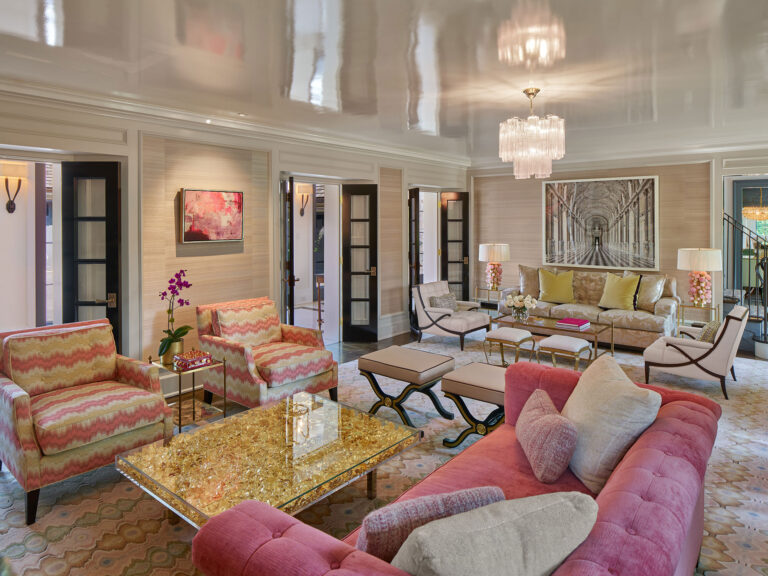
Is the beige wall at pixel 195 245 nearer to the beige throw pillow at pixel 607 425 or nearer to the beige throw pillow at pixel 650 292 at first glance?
the beige throw pillow at pixel 607 425

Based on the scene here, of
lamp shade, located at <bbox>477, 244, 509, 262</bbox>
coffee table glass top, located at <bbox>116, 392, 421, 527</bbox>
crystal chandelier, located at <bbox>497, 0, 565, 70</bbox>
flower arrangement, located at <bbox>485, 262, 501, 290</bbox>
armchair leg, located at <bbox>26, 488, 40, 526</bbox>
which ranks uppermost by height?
crystal chandelier, located at <bbox>497, 0, 565, 70</bbox>

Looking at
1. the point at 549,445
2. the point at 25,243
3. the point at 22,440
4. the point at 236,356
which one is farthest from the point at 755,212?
the point at 25,243

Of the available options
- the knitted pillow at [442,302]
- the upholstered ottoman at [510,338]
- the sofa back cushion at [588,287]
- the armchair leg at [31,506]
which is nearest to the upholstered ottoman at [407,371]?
the upholstered ottoman at [510,338]

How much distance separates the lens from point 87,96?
4.00 m

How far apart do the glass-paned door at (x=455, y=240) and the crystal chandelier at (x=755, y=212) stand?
498 centimetres

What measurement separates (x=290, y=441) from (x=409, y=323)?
477 cm

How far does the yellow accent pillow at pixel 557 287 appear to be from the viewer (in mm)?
6957

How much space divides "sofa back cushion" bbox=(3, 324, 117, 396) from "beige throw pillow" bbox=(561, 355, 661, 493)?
2984 millimetres

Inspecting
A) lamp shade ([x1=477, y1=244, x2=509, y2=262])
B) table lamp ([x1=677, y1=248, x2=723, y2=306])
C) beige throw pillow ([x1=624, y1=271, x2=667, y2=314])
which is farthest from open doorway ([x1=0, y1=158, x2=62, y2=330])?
table lamp ([x1=677, y1=248, x2=723, y2=306])

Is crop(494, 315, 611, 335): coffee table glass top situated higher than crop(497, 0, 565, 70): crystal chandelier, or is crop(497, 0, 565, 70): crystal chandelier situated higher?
crop(497, 0, 565, 70): crystal chandelier

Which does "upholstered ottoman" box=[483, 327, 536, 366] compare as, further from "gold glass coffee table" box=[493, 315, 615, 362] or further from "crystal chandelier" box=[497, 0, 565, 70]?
"crystal chandelier" box=[497, 0, 565, 70]

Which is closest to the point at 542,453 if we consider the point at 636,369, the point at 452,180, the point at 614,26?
the point at 614,26

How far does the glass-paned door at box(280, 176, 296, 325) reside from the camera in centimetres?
555

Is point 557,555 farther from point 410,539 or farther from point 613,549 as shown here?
point 410,539
